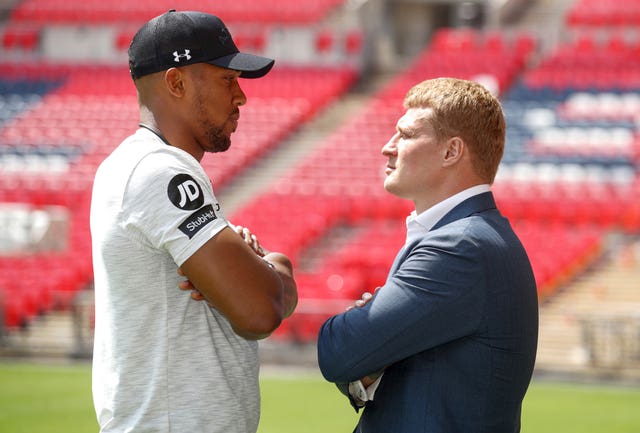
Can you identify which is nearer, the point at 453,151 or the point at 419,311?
the point at 419,311

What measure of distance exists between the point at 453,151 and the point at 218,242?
64cm

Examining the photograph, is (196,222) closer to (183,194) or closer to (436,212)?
(183,194)

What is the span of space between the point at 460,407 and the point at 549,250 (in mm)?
13152

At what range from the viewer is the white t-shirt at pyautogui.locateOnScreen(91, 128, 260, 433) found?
98.1 inches

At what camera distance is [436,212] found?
8.97 ft

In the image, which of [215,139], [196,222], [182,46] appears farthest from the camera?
[215,139]

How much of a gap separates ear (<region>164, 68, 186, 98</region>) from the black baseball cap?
0.05 ft

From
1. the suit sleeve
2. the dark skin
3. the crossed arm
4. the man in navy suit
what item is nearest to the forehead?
the man in navy suit

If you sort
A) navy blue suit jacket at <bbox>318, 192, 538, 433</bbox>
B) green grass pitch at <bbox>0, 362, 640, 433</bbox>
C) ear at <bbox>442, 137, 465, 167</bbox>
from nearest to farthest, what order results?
navy blue suit jacket at <bbox>318, 192, 538, 433</bbox>
ear at <bbox>442, 137, 465, 167</bbox>
green grass pitch at <bbox>0, 362, 640, 433</bbox>

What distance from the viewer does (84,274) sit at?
53.7 feet

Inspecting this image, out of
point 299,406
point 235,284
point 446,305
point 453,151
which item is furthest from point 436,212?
point 299,406

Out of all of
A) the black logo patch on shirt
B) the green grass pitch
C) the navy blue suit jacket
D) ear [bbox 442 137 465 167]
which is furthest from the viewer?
the green grass pitch

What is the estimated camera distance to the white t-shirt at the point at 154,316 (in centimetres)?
Answer: 249

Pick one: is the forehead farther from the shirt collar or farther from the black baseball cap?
the black baseball cap
